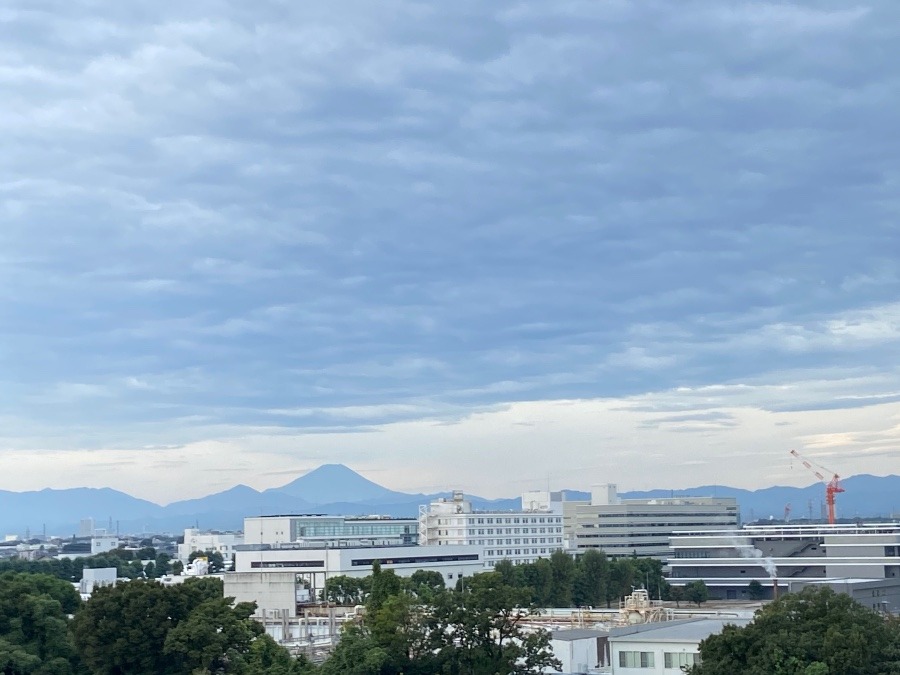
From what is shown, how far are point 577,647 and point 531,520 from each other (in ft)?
277

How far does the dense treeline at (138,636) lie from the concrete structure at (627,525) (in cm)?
9869

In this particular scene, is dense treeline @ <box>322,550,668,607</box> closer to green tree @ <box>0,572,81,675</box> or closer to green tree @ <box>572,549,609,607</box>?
green tree @ <box>572,549,609,607</box>

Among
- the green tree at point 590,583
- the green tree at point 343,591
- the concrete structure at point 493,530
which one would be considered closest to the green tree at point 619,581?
the green tree at point 590,583

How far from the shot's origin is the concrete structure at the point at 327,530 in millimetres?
119500

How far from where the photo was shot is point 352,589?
7881cm

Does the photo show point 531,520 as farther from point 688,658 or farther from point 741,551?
point 688,658

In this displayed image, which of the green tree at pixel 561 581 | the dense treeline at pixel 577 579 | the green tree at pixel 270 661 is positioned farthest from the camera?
the green tree at pixel 561 581

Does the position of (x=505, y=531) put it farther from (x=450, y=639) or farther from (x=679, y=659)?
(x=450, y=639)

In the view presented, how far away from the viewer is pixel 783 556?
107m

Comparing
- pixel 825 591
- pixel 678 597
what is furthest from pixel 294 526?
pixel 825 591

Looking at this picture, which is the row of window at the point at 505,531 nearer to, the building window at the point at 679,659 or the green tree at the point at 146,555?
the green tree at the point at 146,555

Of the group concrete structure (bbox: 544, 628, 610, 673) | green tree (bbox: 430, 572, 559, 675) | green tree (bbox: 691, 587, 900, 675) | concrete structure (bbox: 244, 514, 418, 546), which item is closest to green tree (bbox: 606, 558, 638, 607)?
concrete structure (bbox: 244, 514, 418, 546)

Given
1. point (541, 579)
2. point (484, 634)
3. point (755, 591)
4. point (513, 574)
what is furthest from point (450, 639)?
point (755, 591)

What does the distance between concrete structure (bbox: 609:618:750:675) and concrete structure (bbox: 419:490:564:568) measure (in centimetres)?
7280
